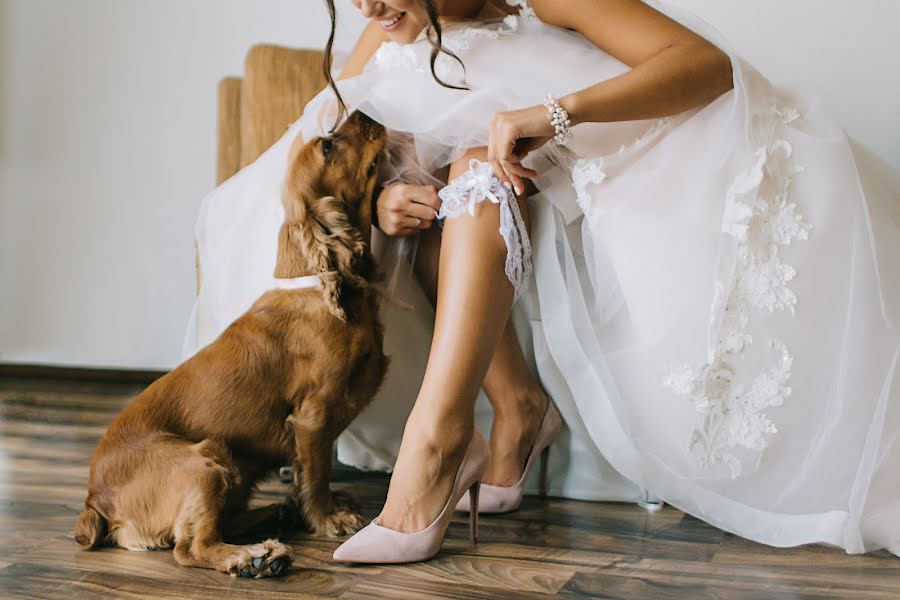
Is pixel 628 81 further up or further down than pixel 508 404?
further up

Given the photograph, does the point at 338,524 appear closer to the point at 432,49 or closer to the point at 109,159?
the point at 432,49

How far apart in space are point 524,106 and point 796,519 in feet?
2.52

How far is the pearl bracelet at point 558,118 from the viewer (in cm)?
140

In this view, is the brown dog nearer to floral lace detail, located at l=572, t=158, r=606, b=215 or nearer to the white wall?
floral lace detail, located at l=572, t=158, r=606, b=215

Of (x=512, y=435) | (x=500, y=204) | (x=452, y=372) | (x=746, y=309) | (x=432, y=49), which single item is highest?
(x=432, y=49)

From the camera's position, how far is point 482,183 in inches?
57.7

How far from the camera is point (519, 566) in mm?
1404

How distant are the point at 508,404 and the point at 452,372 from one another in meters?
0.35

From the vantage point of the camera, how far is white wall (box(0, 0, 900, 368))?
3.14 meters

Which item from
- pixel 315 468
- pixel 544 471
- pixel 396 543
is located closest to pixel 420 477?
pixel 396 543

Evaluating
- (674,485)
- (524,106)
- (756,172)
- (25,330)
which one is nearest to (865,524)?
(674,485)

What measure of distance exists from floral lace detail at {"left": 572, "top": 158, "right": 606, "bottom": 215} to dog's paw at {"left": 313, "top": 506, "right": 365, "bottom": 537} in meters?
A: 0.63

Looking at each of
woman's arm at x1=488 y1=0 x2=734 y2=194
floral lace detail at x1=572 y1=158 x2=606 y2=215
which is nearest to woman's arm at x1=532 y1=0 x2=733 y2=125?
woman's arm at x1=488 y1=0 x2=734 y2=194

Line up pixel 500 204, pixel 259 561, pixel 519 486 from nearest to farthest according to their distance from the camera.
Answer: pixel 259 561 → pixel 500 204 → pixel 519 486
